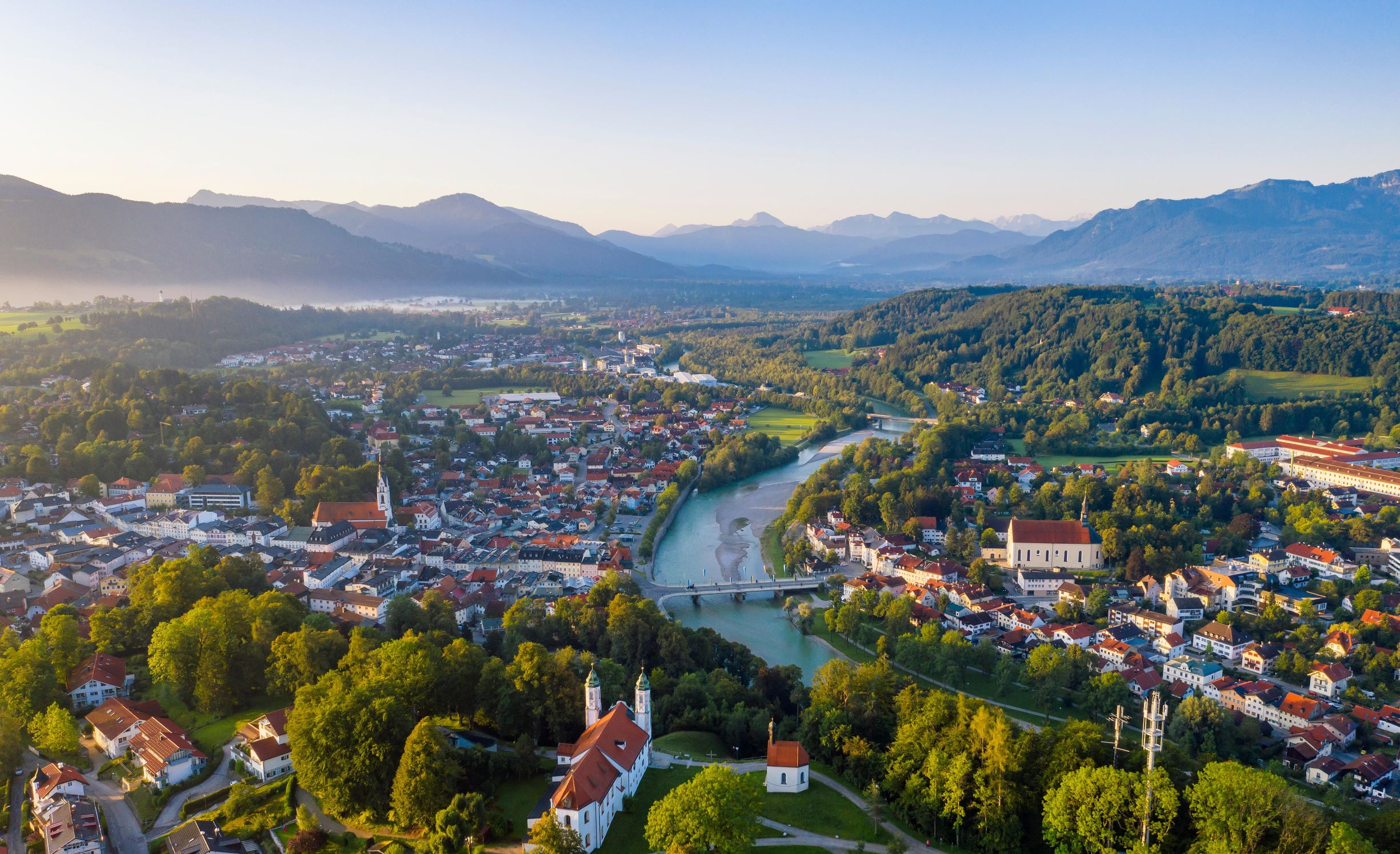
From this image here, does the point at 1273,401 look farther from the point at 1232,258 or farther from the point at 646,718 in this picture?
the point at 1232,258

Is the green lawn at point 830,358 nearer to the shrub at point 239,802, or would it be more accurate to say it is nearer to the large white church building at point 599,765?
the large white church building at point 599,765

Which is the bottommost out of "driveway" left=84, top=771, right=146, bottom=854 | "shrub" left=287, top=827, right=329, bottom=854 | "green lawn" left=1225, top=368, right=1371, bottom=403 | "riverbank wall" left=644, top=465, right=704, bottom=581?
"riverbank wall" left=644, top=465, right=704, bottom=581

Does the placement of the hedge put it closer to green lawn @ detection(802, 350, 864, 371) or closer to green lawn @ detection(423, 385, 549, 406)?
green lawn @ detection(423, 385, 549, 406)

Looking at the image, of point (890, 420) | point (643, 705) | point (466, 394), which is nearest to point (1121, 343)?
point (890, 420)

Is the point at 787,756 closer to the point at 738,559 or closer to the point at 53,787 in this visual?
the point at 53,787

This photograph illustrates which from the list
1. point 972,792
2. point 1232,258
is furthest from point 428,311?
point 1232,258

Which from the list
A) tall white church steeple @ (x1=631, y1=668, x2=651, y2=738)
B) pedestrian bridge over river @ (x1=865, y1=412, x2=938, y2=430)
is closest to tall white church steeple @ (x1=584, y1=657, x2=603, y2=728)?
tall white church steeple @ (x1=631, y1=668, x2=651, y2=738)
